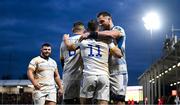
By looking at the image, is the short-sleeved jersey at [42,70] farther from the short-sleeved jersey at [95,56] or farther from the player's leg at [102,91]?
the player's leg at [102,91]

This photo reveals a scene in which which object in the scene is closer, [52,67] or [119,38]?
[119,38]

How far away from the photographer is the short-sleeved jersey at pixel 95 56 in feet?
22.1

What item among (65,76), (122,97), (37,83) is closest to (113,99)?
(122,97)

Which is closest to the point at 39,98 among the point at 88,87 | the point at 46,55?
the point at 46,55

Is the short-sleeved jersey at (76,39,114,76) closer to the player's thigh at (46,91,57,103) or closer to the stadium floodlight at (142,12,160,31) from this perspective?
the player's thigh at (46,91,57,103)

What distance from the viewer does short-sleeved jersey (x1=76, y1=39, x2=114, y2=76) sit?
22.1ft

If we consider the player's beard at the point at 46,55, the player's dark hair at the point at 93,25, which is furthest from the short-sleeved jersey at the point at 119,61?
the player's beard at the point at 46,55

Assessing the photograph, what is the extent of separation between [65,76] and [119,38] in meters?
1.62

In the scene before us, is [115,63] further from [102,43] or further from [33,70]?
[33,70]

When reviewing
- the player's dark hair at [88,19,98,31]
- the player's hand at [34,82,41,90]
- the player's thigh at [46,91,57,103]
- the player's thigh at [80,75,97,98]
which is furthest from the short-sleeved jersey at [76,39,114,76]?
the player's thigh at [46,91,57,103]

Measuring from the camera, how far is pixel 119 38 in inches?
280

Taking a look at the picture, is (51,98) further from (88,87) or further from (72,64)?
(88,87)

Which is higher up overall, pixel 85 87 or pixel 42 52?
pixel 42 52

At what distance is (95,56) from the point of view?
6754mm
